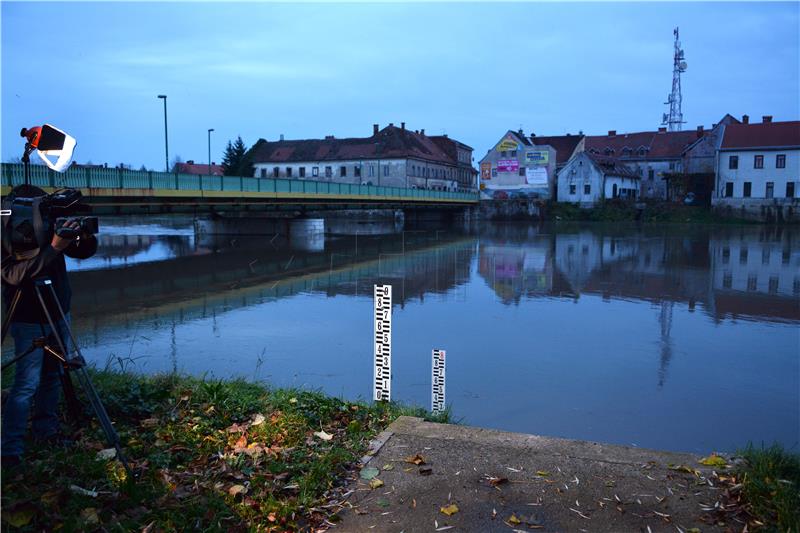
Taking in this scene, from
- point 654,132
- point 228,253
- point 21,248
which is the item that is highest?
point 654,132

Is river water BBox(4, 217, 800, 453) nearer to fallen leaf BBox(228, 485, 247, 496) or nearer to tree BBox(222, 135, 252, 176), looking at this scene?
fallen leaf BBox(228, 485, 247, 496)

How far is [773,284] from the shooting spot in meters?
21.8

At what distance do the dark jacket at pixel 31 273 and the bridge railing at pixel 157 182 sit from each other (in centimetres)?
1020

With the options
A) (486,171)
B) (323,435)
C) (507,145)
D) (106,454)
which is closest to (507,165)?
(507,145)

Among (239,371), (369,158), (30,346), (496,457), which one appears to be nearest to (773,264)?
(239,371)

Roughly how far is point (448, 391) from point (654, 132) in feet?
281

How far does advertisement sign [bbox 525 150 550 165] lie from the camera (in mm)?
77750

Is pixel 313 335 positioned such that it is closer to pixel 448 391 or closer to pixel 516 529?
pixel 448 391

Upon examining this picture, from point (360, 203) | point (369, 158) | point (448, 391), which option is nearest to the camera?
point (448, 391)

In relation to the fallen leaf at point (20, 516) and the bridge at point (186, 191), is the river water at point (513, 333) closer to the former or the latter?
the bridge at point (186, 191)

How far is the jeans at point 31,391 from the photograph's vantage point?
167 inches

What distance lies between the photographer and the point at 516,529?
380cm

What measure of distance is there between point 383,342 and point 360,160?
3152 inches

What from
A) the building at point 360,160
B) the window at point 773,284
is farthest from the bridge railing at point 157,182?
the building at point 360,160
